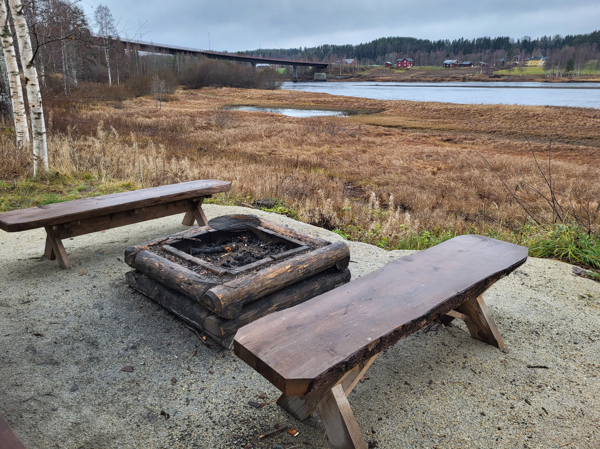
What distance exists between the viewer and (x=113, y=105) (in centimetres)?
2852

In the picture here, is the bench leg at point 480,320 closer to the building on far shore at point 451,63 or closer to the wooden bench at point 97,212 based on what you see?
the wooden bench at point 97,212

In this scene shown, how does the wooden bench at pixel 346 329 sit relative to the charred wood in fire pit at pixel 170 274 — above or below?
above

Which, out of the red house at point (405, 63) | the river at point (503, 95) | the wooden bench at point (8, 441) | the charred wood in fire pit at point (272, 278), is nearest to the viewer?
the wooden bench at point (8, 441)

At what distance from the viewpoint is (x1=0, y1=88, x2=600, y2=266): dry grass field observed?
6.75 m

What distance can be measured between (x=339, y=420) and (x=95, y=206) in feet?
11.0

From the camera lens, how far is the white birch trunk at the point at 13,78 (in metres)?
7.34

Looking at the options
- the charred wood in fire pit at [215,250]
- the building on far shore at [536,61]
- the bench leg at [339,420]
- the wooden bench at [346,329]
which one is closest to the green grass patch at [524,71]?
the building on far shore at [536,61]

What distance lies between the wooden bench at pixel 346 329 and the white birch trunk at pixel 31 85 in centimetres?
739

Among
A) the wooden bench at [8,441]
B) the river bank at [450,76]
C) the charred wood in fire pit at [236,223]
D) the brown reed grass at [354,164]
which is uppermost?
the river bank at [450,76]

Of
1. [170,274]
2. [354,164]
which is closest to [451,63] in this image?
[354,164]

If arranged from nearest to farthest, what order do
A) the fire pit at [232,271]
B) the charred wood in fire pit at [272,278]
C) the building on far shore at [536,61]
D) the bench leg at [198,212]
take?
1. the charred wood in fire pit at [272,278]
2. the fire pit at [232,271]
3. the bench leg at [198,212]
4. the building on far shore at [536,61]

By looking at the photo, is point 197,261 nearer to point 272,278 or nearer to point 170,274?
point 170,274

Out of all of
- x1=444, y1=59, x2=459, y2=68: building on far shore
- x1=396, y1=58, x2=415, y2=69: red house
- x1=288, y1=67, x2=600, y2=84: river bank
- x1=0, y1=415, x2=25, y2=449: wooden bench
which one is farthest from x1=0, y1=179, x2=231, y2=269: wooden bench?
x1=396, y1=58, x2=415, y2=69: red house

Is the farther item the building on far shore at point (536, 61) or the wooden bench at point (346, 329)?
the building on far shore at point (536, 61)
